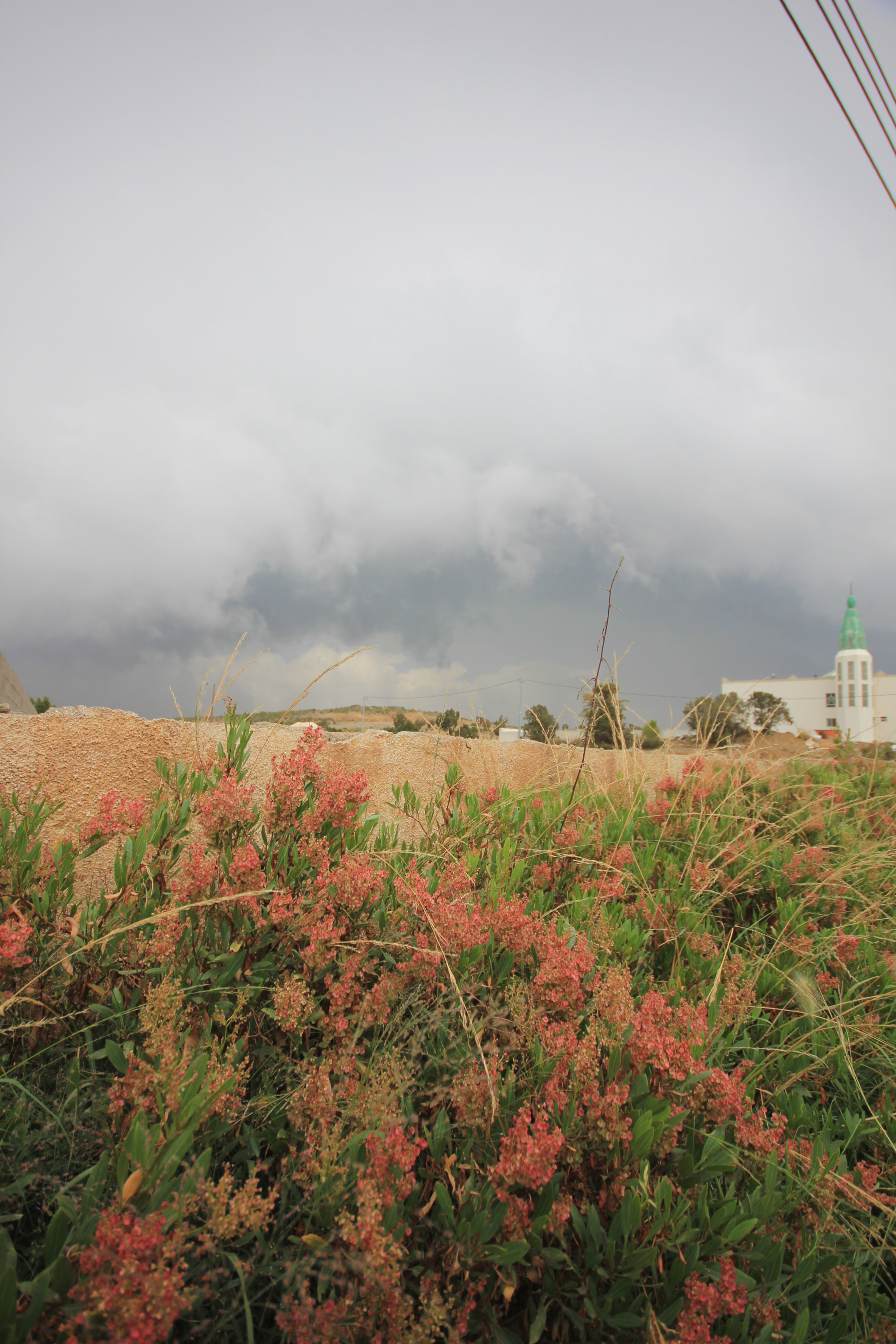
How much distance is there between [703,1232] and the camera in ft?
4.25

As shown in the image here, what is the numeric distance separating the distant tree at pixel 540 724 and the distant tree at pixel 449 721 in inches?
24.8

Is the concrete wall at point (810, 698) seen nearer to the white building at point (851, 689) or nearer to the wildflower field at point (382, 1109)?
the white building at point (851, 689)

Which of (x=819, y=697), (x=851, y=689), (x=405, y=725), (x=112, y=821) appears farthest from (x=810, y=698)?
(x=112, y=821)

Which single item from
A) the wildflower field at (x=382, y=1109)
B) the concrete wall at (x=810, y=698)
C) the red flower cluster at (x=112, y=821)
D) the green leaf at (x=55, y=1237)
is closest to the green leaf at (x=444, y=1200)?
the wildflower field at (x=382, y=1109)

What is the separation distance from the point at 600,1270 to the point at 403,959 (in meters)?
0.69

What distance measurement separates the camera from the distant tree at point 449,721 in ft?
14.0

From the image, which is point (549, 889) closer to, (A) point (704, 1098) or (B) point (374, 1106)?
(A) point (704, 1098)

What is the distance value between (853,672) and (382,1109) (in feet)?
208

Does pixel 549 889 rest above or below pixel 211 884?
below

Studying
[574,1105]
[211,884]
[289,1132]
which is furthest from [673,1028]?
[211,884]

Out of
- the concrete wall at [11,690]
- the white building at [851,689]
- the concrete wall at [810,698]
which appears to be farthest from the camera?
the concrete wall at [810,698]

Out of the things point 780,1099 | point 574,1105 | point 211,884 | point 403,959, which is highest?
point 211,884

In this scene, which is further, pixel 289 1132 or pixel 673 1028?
pixel 673 1028

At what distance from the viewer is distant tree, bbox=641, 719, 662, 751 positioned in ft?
19.2
